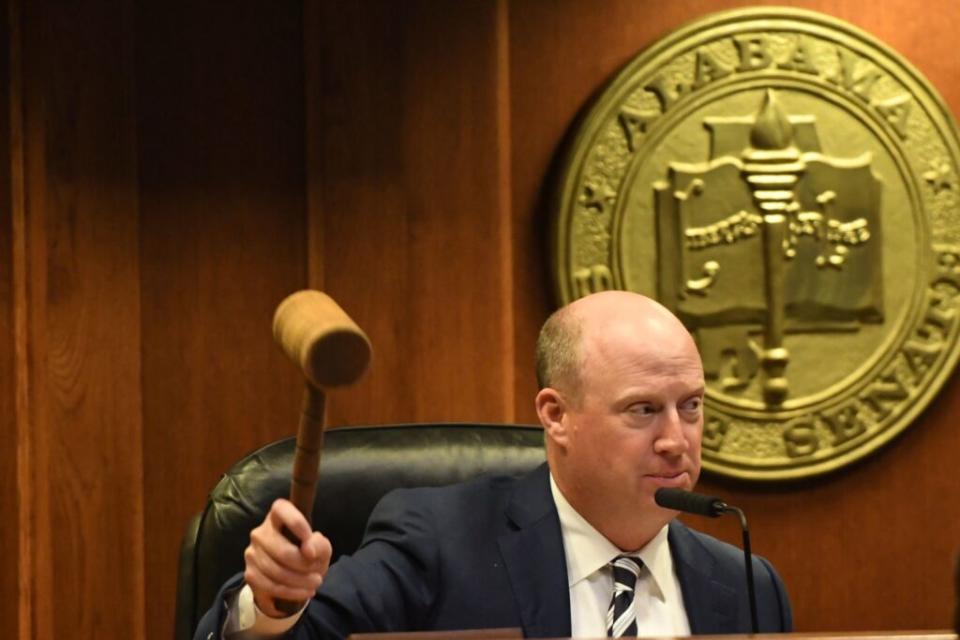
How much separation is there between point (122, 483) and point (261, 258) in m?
Answer: 0.53

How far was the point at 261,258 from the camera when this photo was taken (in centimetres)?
316

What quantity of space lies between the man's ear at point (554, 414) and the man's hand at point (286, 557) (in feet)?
2.83

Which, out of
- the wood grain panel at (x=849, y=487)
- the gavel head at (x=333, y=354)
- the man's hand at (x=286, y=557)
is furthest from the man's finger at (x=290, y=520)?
the wood grain panel at (x=849, y=487)

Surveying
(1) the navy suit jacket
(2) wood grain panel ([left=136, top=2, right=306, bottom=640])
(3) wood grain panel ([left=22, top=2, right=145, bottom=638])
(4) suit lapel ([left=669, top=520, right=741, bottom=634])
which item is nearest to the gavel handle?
(1) the navy suit jacket

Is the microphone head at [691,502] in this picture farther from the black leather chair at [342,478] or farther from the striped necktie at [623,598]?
the black leather chair at [342,478]

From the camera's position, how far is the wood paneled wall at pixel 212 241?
116 inches

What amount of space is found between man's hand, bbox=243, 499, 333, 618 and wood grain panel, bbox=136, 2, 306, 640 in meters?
1.71

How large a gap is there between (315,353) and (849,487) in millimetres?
2763

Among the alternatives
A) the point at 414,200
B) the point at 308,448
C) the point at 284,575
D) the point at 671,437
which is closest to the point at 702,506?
the point at 671,437

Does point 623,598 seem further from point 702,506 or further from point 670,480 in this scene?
point 702,506

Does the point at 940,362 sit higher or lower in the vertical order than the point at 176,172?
lower

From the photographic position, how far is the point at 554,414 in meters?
2.29

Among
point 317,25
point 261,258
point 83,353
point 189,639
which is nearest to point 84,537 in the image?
point 83,353

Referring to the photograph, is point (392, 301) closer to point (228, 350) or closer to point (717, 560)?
point (228, 350)
